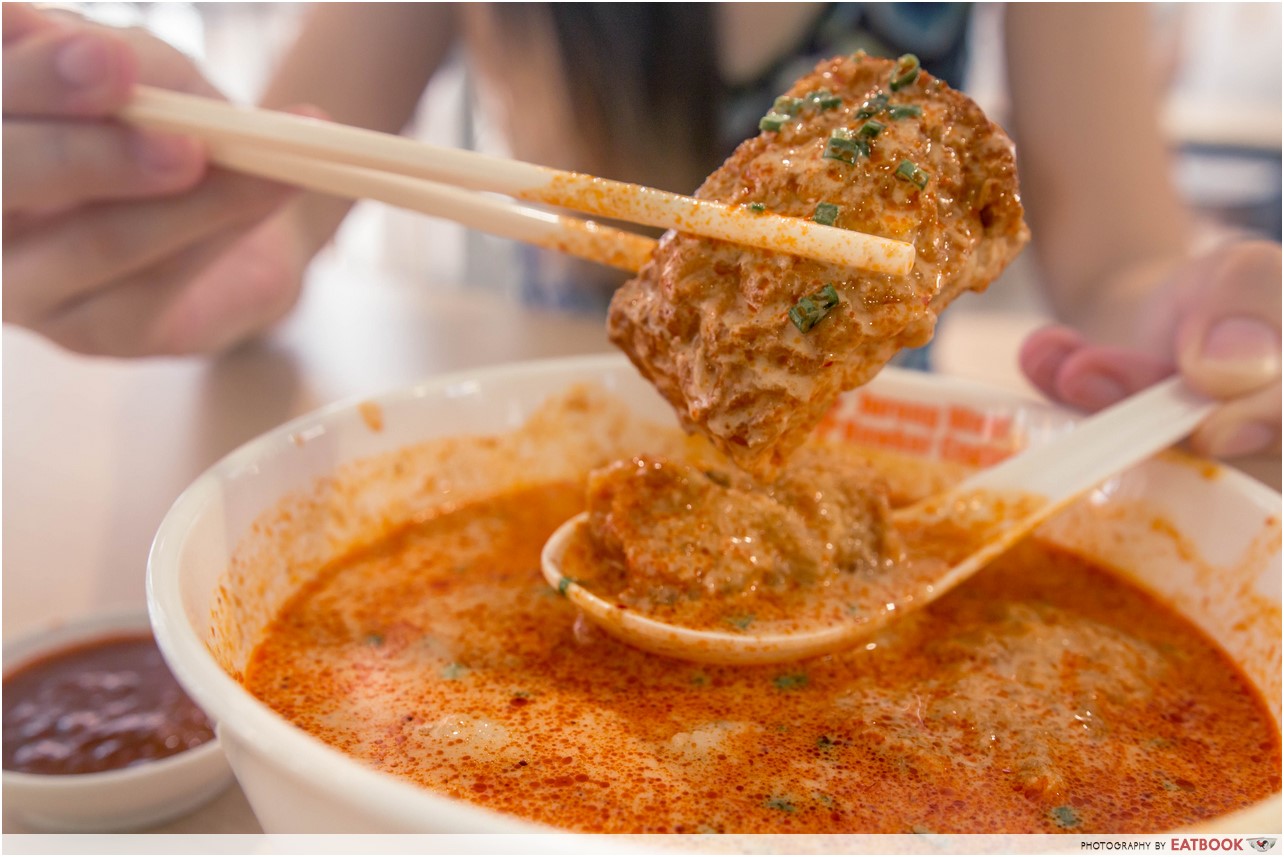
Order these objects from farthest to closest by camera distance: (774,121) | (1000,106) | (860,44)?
1. (1000,106)
2. (860,44)
3. (774,121)

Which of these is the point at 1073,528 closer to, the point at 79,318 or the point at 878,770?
the point at 878,770

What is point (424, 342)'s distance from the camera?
8.10 feet

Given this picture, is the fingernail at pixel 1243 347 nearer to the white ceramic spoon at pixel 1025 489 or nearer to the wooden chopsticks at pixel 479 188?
the white ceramic spoon at pixel 1025 489

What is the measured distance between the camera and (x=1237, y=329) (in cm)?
137

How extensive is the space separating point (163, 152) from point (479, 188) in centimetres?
60

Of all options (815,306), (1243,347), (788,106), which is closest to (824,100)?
(788,106)

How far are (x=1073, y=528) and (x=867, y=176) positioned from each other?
0.76 meters

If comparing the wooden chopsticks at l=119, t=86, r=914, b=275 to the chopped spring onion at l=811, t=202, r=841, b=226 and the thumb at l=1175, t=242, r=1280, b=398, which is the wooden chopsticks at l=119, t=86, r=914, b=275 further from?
the thumb at l=1175, t=242, r=1280, b=398

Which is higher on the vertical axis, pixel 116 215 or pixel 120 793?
pixel 116 215

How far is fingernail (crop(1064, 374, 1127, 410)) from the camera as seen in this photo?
4.94ft

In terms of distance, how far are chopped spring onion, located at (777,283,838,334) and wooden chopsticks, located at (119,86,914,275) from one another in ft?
0.12

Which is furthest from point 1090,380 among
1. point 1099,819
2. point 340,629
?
point 340,629

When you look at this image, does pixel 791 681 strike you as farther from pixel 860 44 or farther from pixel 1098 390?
pixel 860 44

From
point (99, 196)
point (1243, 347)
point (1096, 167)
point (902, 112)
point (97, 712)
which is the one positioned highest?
point (902, 112)
